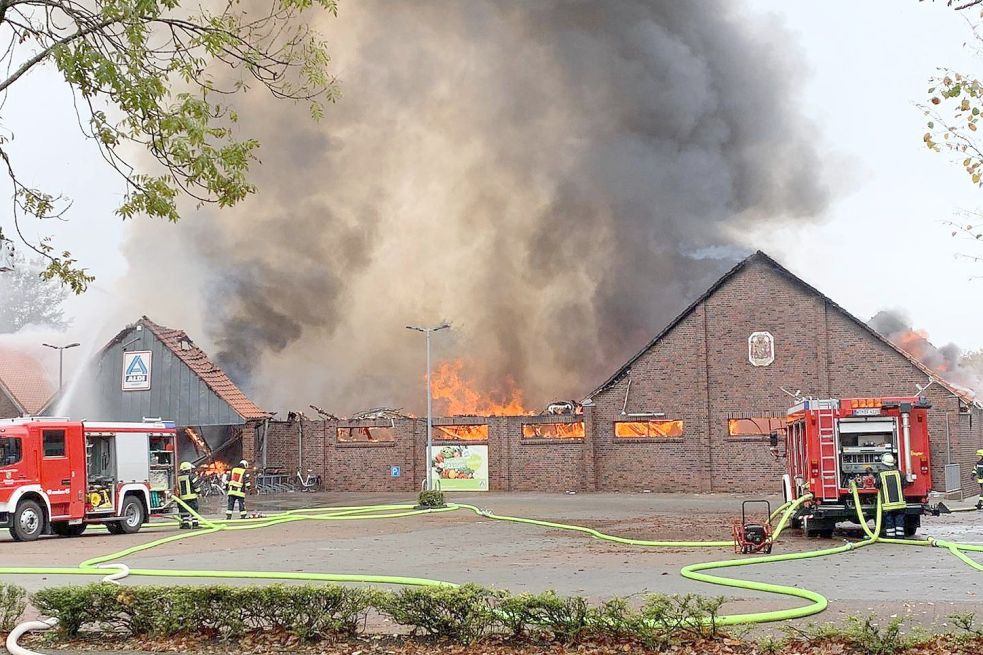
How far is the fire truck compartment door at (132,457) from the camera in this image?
24.2m

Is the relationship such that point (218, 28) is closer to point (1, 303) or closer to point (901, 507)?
point (901, 507)

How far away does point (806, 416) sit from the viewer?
20.4 metres

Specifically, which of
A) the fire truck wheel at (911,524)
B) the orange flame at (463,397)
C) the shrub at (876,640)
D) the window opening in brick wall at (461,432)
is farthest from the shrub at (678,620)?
the orange flame at (463,397)

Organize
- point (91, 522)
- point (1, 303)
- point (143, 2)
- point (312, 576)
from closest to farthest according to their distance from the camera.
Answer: point (143, 2), point (312, 576), point (91, 522), point (1, 303)

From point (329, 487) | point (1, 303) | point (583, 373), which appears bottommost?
point (329, 487)

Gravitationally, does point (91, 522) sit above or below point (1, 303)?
below

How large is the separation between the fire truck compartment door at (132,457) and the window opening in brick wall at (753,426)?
74.5 ft

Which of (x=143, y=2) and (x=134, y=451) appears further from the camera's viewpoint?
(x=134, y=451)

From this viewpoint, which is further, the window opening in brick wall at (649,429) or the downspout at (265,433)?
the downspout at (265,433)

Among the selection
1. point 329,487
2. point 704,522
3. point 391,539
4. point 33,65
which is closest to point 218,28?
point 33,65

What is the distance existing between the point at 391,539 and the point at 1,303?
242 ft

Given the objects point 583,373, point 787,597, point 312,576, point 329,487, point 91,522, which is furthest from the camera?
point 583,373

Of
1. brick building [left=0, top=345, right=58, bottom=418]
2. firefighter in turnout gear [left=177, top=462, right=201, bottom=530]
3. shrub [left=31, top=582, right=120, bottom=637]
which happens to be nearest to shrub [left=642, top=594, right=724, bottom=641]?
shrub [left=31, top=582, right=120, bottom=637]

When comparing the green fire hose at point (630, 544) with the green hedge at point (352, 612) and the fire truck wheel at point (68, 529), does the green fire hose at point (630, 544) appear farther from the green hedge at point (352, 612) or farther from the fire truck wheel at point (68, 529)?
the fire truck wheel at point (68, 529)
